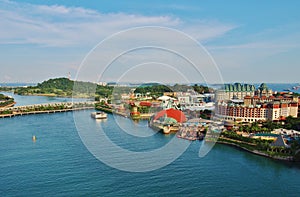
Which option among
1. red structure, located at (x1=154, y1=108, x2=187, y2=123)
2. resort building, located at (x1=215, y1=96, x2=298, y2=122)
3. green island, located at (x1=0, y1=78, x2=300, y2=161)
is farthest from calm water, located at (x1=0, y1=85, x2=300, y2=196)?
resort building, located at (x1=215, y1=96, x2=298, y2=122)

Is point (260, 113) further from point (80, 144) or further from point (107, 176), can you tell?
point (107, 176)

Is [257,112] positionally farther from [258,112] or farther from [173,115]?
[173,115]

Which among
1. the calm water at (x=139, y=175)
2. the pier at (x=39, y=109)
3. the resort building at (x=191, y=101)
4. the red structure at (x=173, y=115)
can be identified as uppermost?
the resort building at (x=191, y=101)

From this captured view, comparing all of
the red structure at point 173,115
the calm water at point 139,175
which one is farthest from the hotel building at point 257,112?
the calm water at point 139,175

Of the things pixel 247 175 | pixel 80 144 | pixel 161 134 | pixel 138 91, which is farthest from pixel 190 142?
pixel 138 91

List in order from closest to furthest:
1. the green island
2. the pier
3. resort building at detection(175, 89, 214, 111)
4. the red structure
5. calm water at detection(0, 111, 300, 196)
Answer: calm water at detection(0, 111, 300, 196) → the green island → the red structure → resort building at detection(175, 89, 214, 111) → the pier

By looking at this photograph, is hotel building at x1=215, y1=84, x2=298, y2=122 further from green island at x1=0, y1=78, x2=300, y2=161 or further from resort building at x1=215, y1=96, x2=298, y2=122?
green island at x1=0, y1=78, x2=300, y2=161

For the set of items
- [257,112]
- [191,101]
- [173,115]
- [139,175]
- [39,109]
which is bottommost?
[139,175]

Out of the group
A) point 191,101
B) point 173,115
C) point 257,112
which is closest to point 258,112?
point 257,112

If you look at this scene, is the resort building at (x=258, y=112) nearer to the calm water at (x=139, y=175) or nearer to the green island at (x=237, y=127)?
the green island at (x=237, y=127)
